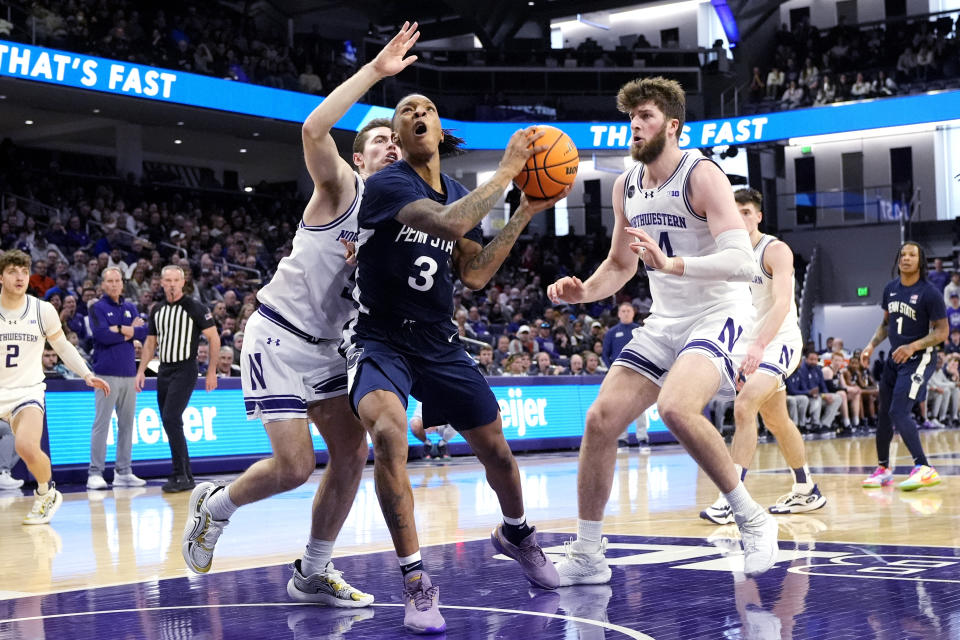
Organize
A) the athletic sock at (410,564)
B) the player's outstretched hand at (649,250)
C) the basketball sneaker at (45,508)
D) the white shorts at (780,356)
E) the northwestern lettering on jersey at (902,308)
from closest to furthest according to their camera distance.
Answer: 1. the athletic sock at (410,564)
2. the player's outstretched hand at (649,250)
3. the white shorts at (780,356)
4. the basketball sneaker at (45,508)
5. the northwestern lettering on jersey at (902,308)

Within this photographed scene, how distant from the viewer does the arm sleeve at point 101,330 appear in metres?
11.4

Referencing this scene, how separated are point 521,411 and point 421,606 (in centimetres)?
1215

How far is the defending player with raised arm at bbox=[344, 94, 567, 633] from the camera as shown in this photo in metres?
4.17

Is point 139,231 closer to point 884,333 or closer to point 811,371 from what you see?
point 811,371

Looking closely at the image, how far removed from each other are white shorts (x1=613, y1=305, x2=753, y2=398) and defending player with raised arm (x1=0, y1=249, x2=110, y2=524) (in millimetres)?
5072

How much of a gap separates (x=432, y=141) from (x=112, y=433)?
896 centimetres

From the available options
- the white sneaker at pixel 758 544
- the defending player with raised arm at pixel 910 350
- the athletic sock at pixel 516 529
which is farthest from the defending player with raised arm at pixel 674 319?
the defending player with raised arm at pixel 910 350

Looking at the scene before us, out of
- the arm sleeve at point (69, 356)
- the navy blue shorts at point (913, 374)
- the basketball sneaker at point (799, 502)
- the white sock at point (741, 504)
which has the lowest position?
the basketball sneaker at point (799, 502)

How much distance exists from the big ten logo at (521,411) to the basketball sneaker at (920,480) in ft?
23.7

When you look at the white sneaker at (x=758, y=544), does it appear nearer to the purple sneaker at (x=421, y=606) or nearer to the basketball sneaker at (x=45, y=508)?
the purple sneaker at (x=421, y=606)

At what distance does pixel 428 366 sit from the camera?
14.6ft

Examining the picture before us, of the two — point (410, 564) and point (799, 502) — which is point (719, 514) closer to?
point (799, 502)

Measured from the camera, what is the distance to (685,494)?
961 centimetres

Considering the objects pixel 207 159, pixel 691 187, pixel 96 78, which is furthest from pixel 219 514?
pixel 207 159
